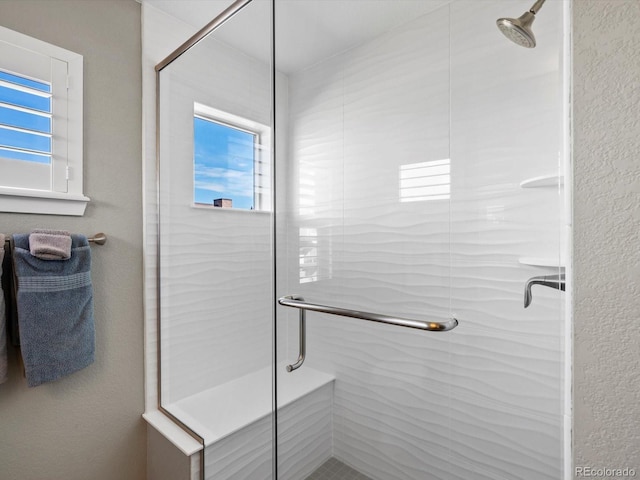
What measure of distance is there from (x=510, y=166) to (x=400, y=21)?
18.7 inches

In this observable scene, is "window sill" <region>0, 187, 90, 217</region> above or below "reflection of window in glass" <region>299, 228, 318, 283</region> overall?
above

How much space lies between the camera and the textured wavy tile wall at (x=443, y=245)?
2.28 ft

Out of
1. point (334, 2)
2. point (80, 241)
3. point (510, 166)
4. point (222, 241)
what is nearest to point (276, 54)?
point (334, 2)

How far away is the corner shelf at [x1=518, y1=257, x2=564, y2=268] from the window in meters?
0.79

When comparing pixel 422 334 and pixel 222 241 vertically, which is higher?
pixel 222 241

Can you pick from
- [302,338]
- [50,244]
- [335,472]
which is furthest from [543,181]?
[50,244]

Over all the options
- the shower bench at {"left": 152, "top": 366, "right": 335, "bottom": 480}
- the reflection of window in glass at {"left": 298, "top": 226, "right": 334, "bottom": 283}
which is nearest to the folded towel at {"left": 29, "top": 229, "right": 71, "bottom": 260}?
the shower bench at {"left": 152, "top": 366, "right": 335, "bottom": 480}

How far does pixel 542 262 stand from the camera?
2.24 ft

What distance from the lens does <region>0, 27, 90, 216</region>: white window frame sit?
4.19ft

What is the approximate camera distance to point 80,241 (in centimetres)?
137

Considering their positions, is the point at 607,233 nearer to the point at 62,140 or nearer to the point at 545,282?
the point at 545,282

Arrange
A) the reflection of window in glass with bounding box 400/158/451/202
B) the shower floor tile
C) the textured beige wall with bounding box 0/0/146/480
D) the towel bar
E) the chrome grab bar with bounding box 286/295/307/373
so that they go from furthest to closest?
the towel bar, the textured beige wall with bounding box 0/0/146/480, the chrome grab bar with bounding box 286/295/307/373, the shower floor tile, the reflection of window in glass with bounding box 400/158/451/202

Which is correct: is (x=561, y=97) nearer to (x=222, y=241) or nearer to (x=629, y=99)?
(x=629, y=99)

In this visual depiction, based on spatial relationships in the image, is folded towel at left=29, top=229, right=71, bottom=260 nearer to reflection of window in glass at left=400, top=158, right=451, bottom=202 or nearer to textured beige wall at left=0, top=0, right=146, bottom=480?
textured beige wall at left=0, top=0, right=146, bottom=480
